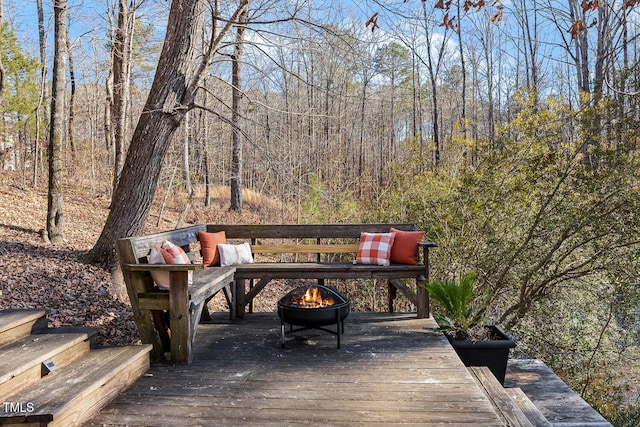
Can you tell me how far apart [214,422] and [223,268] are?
2.10m

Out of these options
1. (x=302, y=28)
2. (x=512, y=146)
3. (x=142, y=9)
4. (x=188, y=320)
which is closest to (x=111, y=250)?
(x=188, y=320)

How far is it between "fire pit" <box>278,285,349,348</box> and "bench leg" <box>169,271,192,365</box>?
75cm

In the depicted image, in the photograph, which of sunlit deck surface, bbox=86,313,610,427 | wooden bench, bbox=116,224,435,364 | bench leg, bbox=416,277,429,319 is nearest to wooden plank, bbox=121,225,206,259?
wooden bench, bbox=116,224,435,364

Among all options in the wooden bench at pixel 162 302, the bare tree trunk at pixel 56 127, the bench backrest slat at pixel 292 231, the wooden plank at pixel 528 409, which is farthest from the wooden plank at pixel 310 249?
the bare tree trunk at pixel 56 127

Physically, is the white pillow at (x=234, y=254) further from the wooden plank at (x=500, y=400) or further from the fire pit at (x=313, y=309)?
the wooden plank at (x=500, y=400)

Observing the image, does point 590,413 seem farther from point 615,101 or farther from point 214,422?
point 615,101

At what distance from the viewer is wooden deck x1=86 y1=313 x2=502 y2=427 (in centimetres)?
231

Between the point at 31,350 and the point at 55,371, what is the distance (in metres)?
0.19

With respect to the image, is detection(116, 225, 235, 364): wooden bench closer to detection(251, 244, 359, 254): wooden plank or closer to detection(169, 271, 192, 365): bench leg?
detection(169, 271, 192, 365): bench leg

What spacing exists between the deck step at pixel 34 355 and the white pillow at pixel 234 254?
1.67 metres

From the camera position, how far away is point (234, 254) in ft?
14.9

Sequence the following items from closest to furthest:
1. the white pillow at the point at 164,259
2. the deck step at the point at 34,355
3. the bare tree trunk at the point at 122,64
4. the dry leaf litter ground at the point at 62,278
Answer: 1. the deck step at the point at 34,355
2. the white pillow at the point at 164,259
3. the dry leaf litter ground at the point at 62,278
4. the bare tree trunk at the point at 122,64

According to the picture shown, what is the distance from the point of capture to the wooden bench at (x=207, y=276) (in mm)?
3113

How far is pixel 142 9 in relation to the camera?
8.70 m
